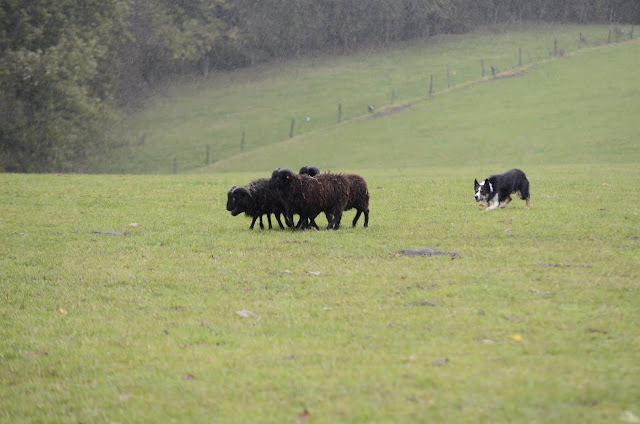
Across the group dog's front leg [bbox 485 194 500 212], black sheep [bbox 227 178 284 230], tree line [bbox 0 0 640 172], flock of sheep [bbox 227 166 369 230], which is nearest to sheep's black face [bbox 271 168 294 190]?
flock of sheep [bbox 227 166 369 230]

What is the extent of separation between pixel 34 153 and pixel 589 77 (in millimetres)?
47125

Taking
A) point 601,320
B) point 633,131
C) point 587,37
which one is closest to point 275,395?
point 601,320

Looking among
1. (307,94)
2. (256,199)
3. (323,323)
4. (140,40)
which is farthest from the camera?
(307,94)

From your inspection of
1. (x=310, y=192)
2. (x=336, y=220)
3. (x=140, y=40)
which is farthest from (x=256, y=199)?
(x=140, y=40)

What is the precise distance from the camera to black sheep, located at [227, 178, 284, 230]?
17.0m

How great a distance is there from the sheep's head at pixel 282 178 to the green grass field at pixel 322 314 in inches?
46.0

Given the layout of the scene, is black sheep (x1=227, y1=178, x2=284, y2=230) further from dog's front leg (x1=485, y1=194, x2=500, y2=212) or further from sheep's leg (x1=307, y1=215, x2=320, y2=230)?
dog's front leg (x1=485, y1=194, x2=500, y2=212)

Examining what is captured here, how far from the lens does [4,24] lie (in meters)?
48.7

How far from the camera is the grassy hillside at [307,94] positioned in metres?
62.8

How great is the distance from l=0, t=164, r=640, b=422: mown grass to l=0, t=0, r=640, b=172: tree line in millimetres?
34446

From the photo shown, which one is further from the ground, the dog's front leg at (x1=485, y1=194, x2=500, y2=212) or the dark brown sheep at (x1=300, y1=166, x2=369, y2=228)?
the dark brown sheep at (x1=300, y1=166, x2=369, y2=228)

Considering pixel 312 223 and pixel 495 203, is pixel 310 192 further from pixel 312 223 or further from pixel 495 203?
pixel 495 203

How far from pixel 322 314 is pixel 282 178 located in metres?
7.49

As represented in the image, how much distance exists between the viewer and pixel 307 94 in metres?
77.6
